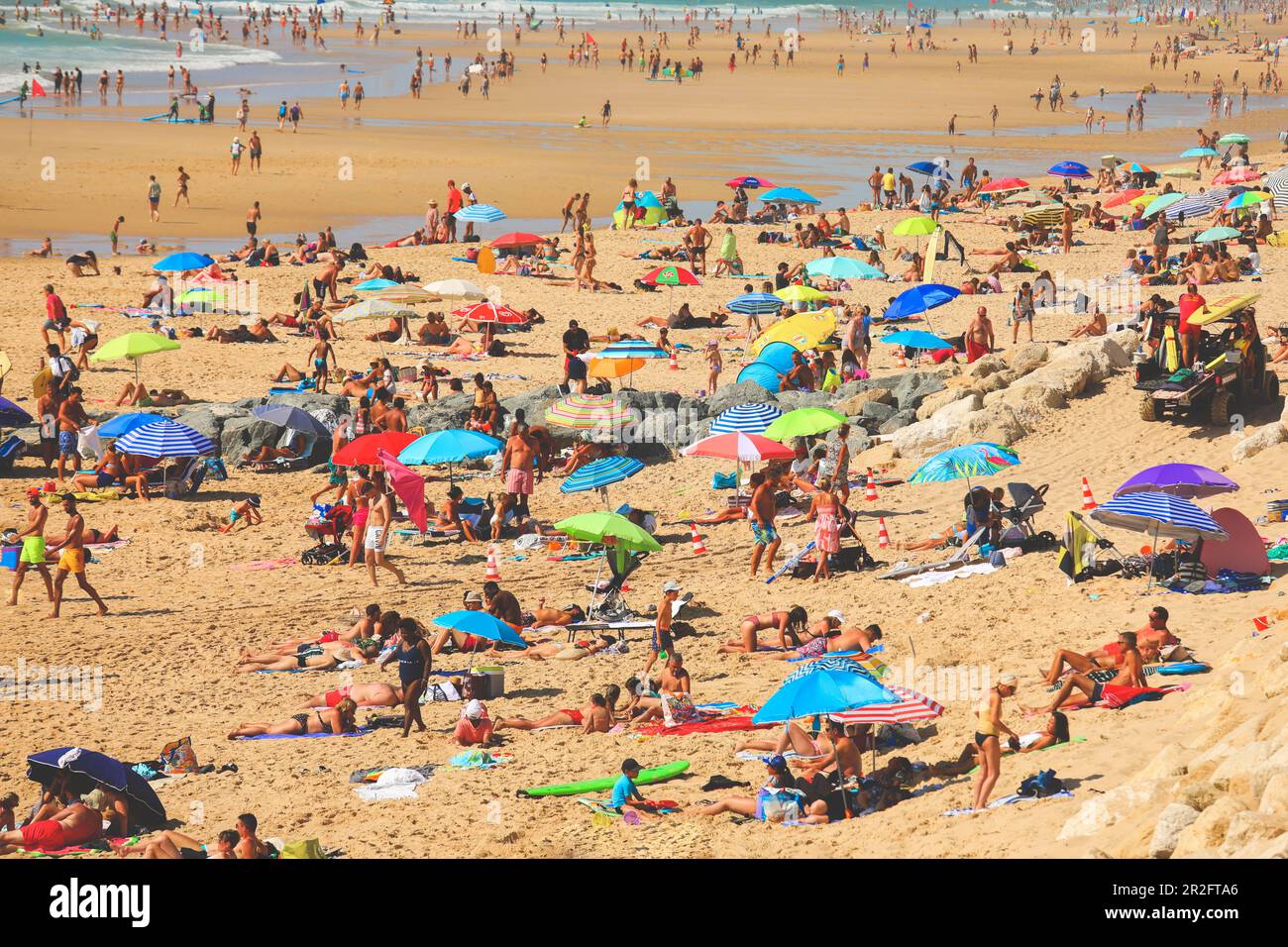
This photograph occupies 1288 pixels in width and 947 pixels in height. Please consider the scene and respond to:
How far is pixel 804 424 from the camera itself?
17500mm

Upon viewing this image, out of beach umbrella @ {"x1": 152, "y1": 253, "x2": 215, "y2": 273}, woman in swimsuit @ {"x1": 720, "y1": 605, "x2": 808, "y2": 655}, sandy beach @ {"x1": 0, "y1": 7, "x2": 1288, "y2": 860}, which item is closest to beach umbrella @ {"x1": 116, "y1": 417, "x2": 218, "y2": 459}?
sandy beach @ {"x1": 0, "y1": 7, "x2": 1288, "y2": 860}

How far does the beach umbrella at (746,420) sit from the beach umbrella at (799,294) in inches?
298

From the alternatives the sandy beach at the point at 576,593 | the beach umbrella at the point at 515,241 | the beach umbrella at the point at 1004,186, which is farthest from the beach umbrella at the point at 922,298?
the beach umbrella at the point at 1004,186

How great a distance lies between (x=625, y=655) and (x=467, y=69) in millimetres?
53084

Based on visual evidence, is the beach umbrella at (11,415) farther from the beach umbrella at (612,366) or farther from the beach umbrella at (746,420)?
the beach umbrella at (746,420)

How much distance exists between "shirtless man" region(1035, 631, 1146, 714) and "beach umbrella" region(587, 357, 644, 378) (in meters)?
10.9

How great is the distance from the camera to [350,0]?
3866 inches

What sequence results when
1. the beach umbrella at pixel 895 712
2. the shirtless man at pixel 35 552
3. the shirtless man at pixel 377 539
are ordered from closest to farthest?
the beach umbrella at pixel 895 712
the shirtless man at pixel 35 552
the shirtless man at pixel 377 539

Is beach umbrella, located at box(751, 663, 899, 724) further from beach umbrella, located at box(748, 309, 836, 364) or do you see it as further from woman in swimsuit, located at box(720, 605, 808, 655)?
beach umbrella, located at box(748, 309, 836, 364)

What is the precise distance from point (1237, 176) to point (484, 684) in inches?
1096

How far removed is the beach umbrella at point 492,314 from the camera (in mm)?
25484
